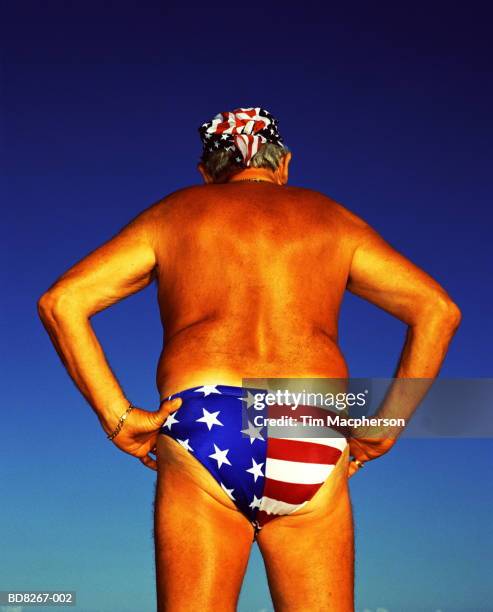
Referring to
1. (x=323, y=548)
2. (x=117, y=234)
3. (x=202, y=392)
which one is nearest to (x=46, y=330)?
(x=117, y=234)

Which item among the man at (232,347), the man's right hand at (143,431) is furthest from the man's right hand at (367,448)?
the man's right hand at (143,431)

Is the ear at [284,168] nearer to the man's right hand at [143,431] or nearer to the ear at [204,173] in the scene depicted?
the ear at [204,173]

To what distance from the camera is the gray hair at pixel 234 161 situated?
18.1ft

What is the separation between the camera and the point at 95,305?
16.7 ft

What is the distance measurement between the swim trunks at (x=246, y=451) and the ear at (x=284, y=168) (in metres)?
1.40

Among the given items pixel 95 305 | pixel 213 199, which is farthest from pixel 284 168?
pixel 95 305

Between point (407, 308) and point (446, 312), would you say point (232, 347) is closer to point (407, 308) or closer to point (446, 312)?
point (407, 308)

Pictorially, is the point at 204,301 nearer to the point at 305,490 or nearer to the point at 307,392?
the point at 307,392

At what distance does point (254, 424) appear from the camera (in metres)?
4.71

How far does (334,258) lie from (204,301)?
680 millimetres

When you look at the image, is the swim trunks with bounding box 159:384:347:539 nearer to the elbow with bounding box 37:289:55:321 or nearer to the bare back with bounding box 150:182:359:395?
the bare back with bounding box 150:182:359:395

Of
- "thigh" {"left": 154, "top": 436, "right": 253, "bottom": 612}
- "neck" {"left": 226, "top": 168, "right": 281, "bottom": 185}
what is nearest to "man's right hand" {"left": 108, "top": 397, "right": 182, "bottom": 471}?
"thigh" {"left": 154, "top": 436, "right": 253, "bottom": 612}

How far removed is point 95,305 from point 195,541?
3.95ft

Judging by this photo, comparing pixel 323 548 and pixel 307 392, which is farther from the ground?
pixel 307 392
